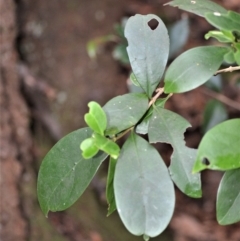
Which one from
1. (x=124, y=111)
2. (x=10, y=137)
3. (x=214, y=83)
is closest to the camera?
(x=124, y=111)

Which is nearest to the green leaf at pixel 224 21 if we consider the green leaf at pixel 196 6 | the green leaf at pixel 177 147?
the green leaf at pixel 196 6

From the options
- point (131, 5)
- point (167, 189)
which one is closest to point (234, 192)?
point (167, 189)

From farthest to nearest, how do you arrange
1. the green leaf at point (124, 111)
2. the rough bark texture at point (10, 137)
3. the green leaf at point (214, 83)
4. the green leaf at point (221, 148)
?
the rough bark texture at point (10, 137) < the green leaf at point (214, 83) < the green leaf at point (124, 111) < the green leaf at point (221, 148)

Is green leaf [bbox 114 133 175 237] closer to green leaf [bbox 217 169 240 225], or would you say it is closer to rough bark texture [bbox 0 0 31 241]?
green leaf [bbox 217 169 240 225]

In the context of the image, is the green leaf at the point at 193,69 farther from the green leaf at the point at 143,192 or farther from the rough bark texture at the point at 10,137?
the rough bark texture at the point at 10,137

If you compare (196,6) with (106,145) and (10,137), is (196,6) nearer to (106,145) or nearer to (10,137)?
(106,145)

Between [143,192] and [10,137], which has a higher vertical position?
[143,192]

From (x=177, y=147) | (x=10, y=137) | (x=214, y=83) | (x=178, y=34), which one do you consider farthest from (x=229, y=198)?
(x=10, y=137)
